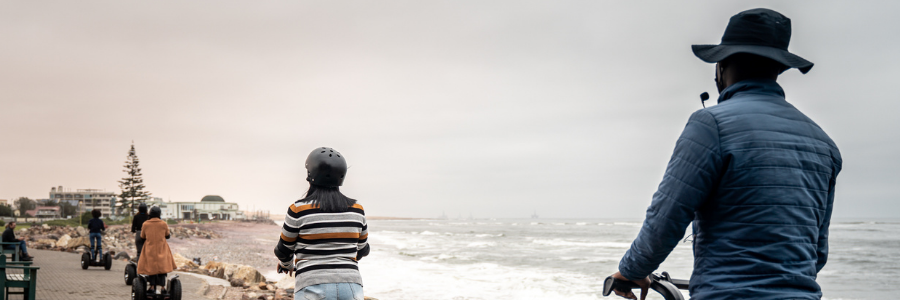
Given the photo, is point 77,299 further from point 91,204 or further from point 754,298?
point 91,204

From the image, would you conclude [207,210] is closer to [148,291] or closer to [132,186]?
[132,186]

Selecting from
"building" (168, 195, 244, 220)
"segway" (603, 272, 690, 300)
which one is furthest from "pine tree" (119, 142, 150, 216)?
"segway" (603, 272, 690, 300)

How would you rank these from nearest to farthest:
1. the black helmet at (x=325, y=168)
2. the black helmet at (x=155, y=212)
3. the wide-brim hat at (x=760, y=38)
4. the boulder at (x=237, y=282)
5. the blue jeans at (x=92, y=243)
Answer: the wide-brim hat at (x=760, y=38)
the black helmet at (x=325, y=168)
the black helmet at (x=155, y=212)
the boulder at (x=237, y=282)
the blue jeans at (x=92, y=243)

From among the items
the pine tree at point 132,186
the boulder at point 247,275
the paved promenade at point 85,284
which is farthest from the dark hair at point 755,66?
the pine tree at point 132,186

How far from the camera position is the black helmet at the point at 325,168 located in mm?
3809

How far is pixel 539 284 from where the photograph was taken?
18.1 metres

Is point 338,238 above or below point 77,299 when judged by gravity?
above

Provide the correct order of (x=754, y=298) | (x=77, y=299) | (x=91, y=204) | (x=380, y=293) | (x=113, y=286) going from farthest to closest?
(x=91, y=204)
(x=380, y=293)
(x=113, y=286)
(x=77, y=299)
(x=754, y=298)

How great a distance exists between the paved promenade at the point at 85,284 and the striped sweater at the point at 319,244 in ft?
26.0

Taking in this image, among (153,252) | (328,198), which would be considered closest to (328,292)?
(328,198)

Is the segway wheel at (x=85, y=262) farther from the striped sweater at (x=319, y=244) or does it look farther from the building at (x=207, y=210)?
the building at (x=207, y=210)

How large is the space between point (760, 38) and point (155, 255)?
26.6 ft

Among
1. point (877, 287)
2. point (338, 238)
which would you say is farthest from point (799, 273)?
point (877, 287)

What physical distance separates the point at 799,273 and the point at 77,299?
37.1 ft
